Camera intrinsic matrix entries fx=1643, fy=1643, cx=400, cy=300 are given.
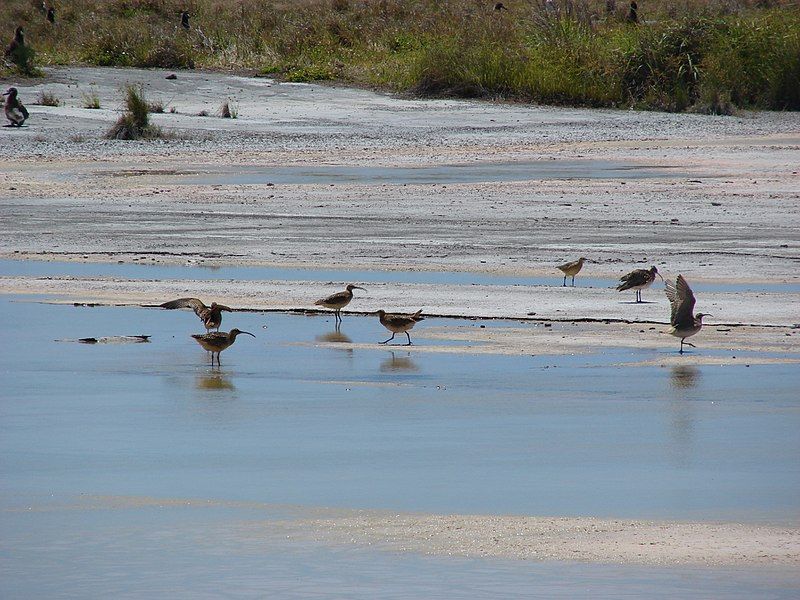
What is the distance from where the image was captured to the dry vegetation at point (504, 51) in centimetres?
3388

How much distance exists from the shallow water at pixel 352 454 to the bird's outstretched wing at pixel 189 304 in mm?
315

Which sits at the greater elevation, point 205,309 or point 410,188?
point 410,188

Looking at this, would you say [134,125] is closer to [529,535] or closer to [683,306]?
[683,306]

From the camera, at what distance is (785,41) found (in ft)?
113

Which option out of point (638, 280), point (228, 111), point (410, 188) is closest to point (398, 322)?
point (638, 280)

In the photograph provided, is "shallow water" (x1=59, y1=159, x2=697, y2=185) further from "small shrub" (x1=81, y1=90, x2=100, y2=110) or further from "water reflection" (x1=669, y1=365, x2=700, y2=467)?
"water reflection" (x1=669, y1=365, x2=700, y2=467)

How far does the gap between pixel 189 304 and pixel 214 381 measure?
192 centimetres

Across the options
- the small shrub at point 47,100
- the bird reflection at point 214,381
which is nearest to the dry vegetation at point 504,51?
the small shrub at point 47,100

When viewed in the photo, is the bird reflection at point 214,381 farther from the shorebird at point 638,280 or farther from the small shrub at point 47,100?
the small shrub at point 47,100

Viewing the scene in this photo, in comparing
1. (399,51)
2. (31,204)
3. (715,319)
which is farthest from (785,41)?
(715,319)

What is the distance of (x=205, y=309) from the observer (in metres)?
Result: 10.9

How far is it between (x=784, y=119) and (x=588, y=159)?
8525 millimetres

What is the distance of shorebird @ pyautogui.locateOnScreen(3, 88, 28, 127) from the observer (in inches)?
1075

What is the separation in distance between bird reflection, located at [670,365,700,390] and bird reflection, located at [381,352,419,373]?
153 cm
